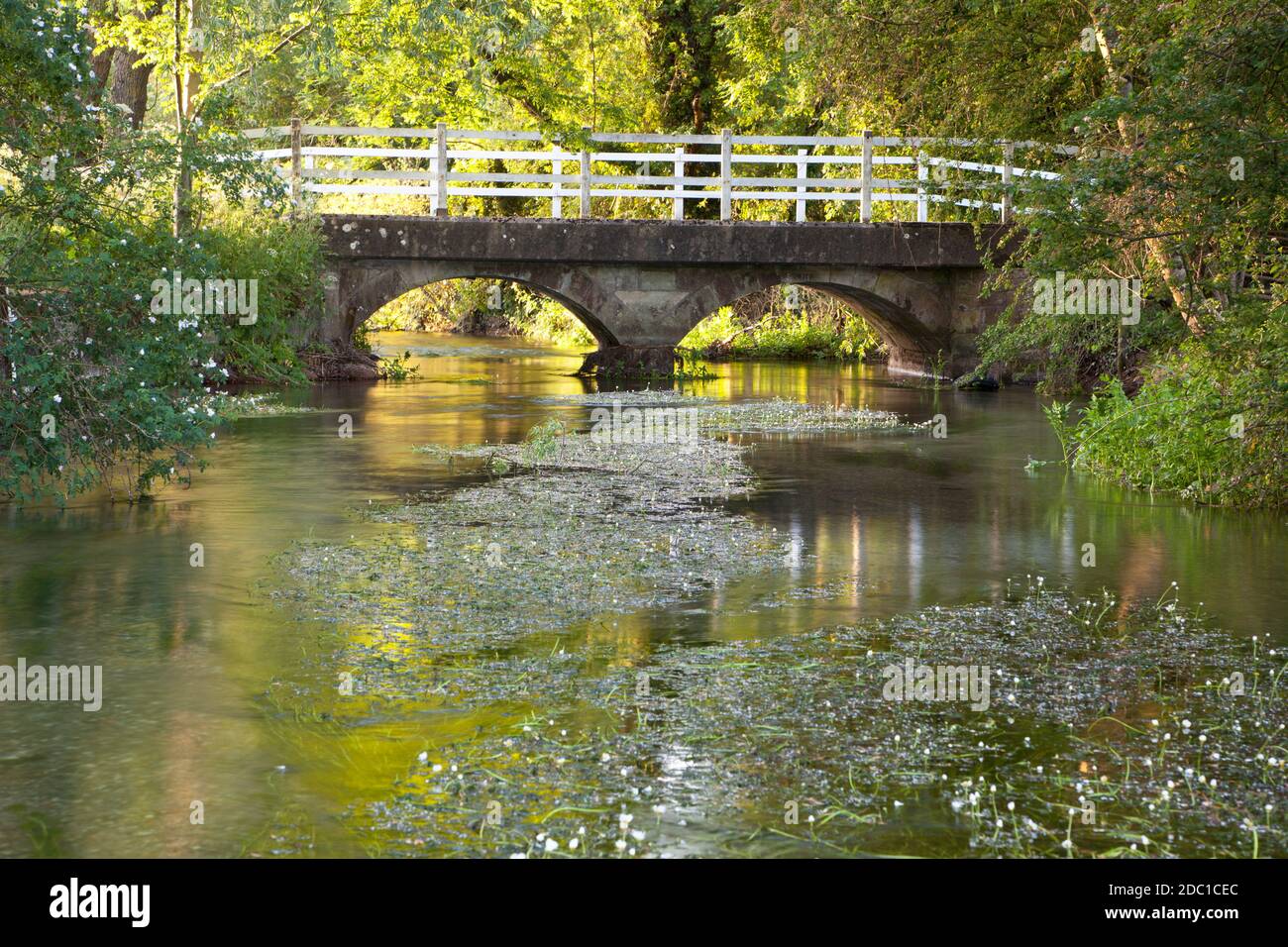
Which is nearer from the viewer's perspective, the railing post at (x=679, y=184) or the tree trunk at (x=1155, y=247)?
the tree trunk at (x=1155, y=247)

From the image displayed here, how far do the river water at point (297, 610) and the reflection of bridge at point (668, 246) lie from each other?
595 centimetres

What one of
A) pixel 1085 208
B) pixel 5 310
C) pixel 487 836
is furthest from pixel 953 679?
pixel 5 310

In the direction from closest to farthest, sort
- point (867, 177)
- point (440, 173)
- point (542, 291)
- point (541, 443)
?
point (541, 443) < point (440, 173) < point (867, 177) < point (542, 291)

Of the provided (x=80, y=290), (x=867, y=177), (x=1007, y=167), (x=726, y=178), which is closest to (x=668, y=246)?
(x=726, y=178)

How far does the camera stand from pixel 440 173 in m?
24.5

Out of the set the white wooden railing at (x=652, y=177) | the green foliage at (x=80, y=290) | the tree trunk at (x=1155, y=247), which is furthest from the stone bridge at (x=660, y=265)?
the green foliage at (x=80, y=290)

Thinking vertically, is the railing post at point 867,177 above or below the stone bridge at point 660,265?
above

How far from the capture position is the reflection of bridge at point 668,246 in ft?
78.4

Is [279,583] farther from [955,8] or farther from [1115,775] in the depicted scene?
[955,8]

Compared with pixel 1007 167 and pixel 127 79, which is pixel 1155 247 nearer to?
pixel 1007 167

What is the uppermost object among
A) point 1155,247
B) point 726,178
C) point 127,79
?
point 127,79

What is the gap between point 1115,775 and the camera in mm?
5547

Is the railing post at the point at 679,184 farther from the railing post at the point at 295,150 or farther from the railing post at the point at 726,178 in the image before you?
the railing post at the point at 295,150

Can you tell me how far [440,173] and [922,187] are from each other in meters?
7.42
